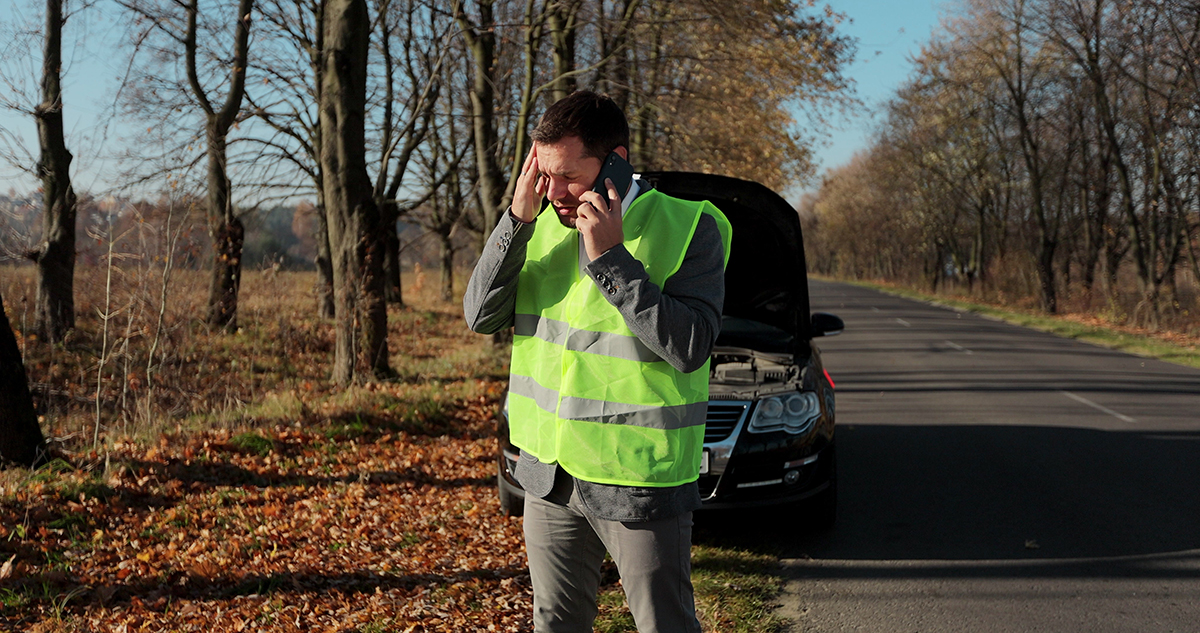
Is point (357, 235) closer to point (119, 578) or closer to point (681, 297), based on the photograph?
point (119, 578)

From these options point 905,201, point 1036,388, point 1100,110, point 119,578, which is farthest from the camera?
point 905,201

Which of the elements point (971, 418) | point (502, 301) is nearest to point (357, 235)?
point (971, 418)

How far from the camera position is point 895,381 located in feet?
41.4

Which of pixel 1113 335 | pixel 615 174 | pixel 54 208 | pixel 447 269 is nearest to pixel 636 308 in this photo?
pixel 615 174

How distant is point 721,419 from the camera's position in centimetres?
504

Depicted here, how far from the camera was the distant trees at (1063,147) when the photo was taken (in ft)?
72.3

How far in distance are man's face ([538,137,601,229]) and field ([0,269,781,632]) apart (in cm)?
255

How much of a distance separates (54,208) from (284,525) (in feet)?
30.9

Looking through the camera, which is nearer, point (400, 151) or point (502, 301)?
point (502, 301)

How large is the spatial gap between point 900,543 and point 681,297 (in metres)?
3.86

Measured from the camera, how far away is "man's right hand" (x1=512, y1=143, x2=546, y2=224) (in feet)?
7.33

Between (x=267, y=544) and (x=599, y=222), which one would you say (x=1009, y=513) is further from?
(x=599, y=222)

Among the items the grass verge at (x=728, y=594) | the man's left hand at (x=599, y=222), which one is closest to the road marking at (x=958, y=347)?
the grass verge at (x=728, y=594)

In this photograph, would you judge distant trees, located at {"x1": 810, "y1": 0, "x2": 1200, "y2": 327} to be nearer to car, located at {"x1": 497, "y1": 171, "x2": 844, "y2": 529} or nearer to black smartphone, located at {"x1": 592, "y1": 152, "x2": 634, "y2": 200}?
car, located at {"x1": 497, "y1": 171, "x2": 844, "y2": 529}
